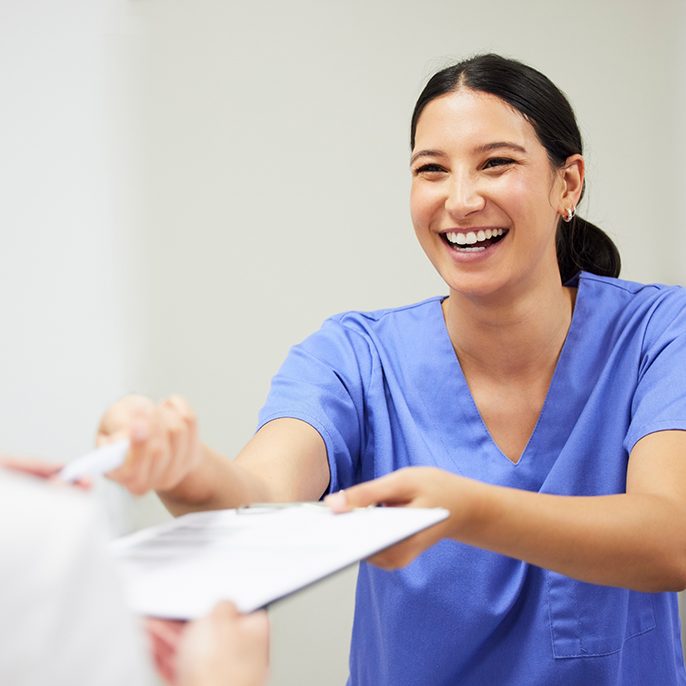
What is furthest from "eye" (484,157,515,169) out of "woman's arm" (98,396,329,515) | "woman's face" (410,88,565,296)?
"woman's arm" (98,396,329,515)

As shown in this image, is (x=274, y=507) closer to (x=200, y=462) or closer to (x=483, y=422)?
(x=200, y=462)

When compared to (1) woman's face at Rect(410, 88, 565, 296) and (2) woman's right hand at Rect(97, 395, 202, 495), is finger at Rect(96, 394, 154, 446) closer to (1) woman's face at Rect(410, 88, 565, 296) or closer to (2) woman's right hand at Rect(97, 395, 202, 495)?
(2) woman's right hand at Rect(97, 395, 202, 495)

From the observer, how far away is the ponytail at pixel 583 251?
3.68 feet

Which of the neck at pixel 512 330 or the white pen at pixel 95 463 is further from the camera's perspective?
the neck at pixel 512 330

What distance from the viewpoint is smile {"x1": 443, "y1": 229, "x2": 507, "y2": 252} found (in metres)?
0.95

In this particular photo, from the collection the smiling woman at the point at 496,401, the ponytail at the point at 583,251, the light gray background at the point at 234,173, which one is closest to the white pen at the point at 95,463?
the smiling woman at the point at 496,401

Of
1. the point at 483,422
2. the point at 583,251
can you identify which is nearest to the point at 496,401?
the point at 483,422

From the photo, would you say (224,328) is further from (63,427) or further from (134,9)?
(134,9)

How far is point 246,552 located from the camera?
Result: 1.54 ft

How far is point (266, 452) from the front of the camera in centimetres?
78

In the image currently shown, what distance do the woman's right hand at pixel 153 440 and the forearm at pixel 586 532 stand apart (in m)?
0.24

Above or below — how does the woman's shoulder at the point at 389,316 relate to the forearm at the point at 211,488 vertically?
above

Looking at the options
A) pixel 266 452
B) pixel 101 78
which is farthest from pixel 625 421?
pixel 101 78

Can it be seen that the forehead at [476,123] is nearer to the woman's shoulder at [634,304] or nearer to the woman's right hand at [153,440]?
the woman's shoulder at [634,304]
